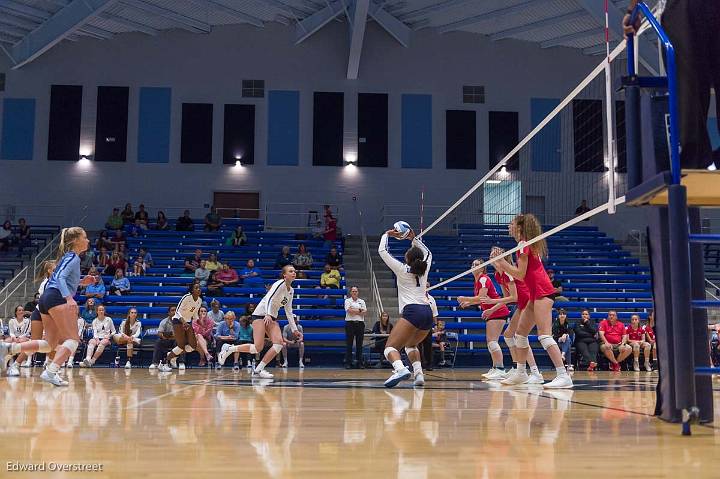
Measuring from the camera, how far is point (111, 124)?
25.7 meters

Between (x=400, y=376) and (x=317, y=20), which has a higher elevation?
(x=317, y=20)

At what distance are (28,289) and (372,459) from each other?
1991 cm

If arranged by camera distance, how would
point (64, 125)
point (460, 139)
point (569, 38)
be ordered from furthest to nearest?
point (460, 139) < point (64, 125) < point (569, 38)

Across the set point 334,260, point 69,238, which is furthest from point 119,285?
point 69,238

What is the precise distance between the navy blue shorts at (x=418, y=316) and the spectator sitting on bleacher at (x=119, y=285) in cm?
1255

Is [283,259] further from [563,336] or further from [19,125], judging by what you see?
[19,125]

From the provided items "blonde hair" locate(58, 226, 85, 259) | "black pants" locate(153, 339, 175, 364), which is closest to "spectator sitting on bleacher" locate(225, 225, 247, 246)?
"black pants" locate(153, 339, 175, 364)

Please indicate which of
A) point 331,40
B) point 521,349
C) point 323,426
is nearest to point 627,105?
point 323,426

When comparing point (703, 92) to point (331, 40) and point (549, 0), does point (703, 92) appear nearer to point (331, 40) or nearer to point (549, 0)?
point (549, 0)

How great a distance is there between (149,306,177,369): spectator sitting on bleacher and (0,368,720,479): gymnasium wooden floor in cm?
807

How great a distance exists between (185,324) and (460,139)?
14635mm

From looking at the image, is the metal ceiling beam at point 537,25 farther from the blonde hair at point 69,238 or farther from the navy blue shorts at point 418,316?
the blonde hair at point 69,238

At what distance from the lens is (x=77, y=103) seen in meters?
25.7

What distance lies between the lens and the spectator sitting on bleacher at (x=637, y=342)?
51.8ft
